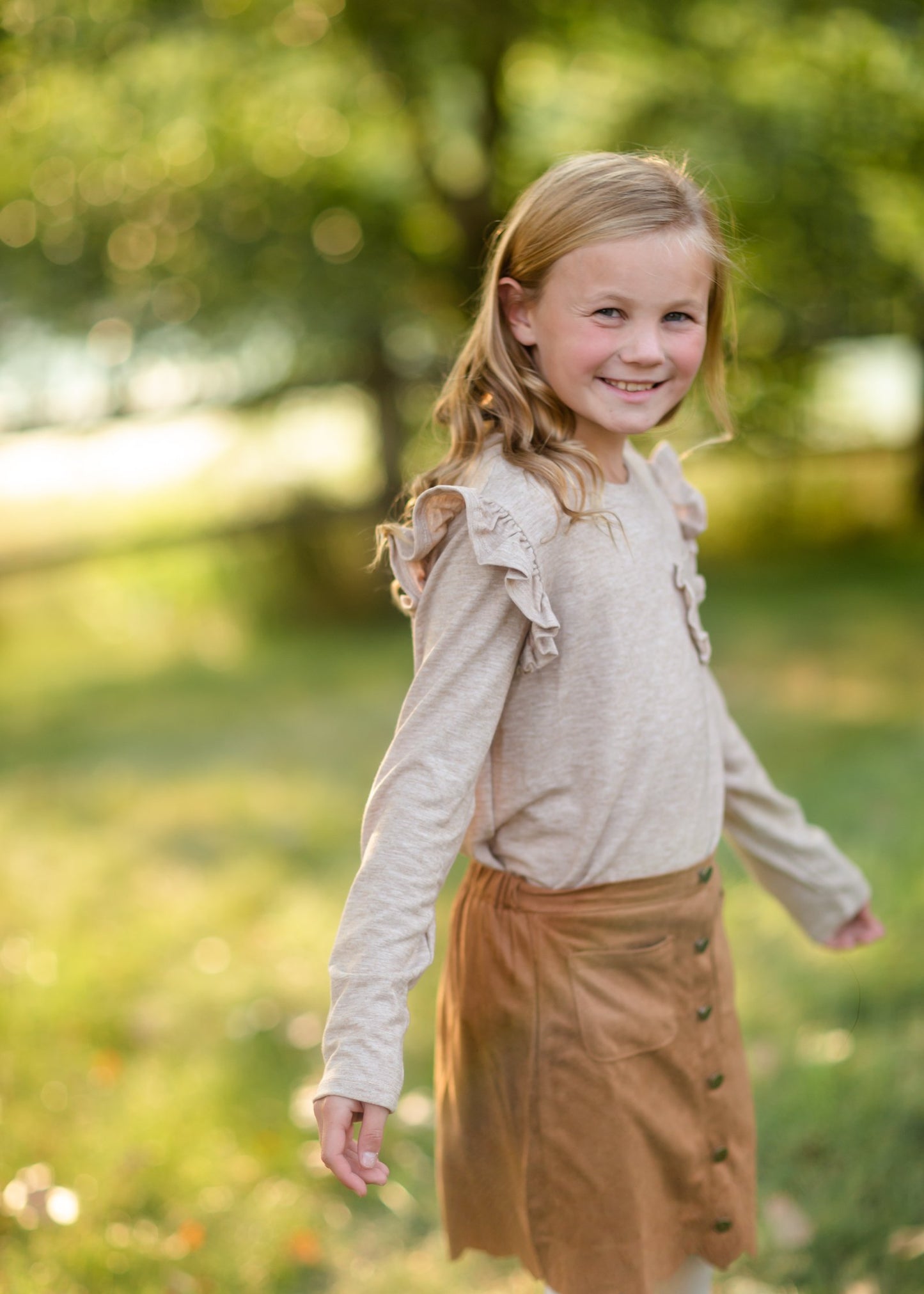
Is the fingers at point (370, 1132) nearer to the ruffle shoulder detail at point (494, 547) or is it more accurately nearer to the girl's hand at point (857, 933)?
the ruffle shoulder detail at point (494, 547)

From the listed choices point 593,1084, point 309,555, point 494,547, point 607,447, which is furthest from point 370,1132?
point 309,555

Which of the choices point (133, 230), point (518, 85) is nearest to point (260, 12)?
point (133, 230)

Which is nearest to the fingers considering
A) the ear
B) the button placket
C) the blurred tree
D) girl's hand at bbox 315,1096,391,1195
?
girl's hand at bbox 315,1096,391,1195

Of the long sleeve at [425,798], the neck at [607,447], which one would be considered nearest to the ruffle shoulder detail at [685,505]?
the neck at [607,447]

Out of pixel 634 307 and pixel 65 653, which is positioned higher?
pixel 634 307

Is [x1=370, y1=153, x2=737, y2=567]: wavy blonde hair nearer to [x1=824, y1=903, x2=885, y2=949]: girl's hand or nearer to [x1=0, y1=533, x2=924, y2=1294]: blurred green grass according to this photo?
[x1=824, y1=903, x2=885, y2=949]: girl's hand

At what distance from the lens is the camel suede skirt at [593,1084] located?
1482 mm

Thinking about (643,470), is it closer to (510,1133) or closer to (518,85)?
(510,1133)

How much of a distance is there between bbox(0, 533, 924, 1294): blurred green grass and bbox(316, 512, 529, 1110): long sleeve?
1128mm

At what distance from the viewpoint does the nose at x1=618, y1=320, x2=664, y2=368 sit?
1.39 m

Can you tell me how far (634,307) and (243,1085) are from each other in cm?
199

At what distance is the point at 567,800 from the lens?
1459 mm

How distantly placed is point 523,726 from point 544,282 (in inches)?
20.3

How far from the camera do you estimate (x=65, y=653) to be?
6629mm
